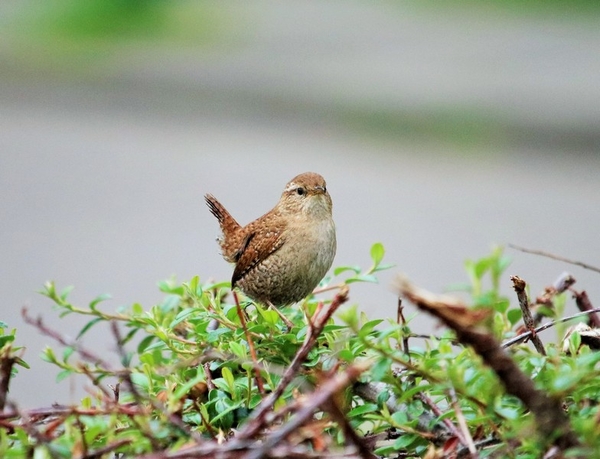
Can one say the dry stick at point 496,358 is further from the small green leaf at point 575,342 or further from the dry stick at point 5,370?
the dry stick at point 5,370

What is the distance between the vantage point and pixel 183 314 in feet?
5.86

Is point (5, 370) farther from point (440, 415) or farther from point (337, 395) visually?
point (440, 415)

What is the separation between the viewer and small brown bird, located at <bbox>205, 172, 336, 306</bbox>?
3211 millimetres

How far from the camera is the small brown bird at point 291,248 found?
3.21 m

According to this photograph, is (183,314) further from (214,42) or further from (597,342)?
(214,42)

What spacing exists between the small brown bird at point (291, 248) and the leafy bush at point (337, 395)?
1294mm

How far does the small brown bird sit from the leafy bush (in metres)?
1.29

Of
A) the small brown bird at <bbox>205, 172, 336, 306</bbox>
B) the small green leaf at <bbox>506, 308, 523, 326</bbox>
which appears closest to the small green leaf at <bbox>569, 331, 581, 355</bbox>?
the small green leaf at <bbox>506, 308, 523, 326</bbox>

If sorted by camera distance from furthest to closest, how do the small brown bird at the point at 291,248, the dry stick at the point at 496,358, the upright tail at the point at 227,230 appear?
the upright tail at the point at 227,230 < the small brown bird at the point at 291,248 < the dry stick at the point at 496,358

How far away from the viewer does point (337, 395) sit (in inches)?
51.6

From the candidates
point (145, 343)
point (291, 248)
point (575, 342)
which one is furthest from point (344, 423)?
point (291, 248)

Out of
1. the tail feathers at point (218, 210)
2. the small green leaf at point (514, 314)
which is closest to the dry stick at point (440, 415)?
the small green leaf at point (514, 314)

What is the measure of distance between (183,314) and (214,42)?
903cm

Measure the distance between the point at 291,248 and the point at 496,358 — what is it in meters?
2.17
